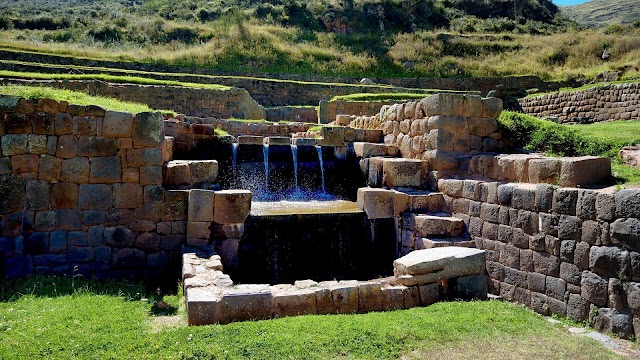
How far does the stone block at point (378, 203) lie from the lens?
895 centimetres

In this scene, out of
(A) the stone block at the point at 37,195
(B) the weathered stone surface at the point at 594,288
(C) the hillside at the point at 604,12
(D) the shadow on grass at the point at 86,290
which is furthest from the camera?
(C) the hillside at the point at 604,12

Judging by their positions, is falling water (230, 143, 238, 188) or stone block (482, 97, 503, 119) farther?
falling water (230, 143, 238, 188)

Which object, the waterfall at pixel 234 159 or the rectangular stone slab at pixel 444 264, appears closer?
the rectangular stone slab at pixel 444 264

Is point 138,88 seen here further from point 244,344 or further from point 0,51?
point 244,344

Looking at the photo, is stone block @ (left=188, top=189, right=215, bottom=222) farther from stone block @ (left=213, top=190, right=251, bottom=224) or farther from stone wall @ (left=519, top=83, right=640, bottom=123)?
stone wall @ (left=519, top=83, right=640, bottom=123)

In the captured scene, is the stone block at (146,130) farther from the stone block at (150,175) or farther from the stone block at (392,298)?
the stone block at (392,298)

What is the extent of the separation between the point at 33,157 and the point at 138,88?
1190cm

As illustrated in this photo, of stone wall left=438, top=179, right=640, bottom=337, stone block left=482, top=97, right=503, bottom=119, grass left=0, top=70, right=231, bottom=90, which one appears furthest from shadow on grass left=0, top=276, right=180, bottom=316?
grass left=0, top=70, right=231, bottom=90

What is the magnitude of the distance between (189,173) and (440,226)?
14.6 ft

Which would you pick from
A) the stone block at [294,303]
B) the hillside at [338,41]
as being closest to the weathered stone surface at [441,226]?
the stone block at [294,303]

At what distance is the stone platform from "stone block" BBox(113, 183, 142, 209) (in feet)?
4.89

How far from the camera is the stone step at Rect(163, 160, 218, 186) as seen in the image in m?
8.30

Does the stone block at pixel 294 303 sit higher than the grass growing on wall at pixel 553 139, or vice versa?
the grass growing on wall at pixel 553 139

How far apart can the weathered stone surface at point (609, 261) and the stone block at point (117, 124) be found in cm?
698
